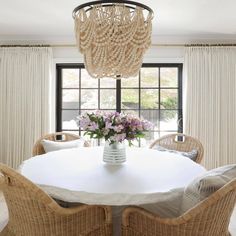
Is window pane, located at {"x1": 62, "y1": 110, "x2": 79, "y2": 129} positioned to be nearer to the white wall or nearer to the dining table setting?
the white wall

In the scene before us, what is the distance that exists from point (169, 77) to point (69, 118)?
5.55 ft

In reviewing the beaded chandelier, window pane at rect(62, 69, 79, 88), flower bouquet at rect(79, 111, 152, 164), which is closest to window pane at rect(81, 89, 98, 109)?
window pane at rect(62, 69, 79, 88)

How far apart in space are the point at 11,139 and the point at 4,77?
92 cm

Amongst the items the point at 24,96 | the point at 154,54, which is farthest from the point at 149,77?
the point at 24,96

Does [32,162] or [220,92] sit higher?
[220,92]

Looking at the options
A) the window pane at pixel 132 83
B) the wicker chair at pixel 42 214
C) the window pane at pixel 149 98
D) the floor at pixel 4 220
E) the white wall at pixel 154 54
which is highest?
the white wall at pixel 154 54

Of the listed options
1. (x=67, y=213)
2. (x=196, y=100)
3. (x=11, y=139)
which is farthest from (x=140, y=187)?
(x=11, y=139)

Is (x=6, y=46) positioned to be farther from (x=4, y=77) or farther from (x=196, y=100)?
(x=196, y=100)

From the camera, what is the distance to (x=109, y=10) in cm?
151

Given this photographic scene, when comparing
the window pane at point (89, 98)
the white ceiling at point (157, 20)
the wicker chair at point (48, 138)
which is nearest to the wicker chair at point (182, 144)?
the wicker chair at point (48, 138)

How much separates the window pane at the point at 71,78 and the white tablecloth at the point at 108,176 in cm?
186

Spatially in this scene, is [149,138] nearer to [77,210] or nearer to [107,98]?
[107,98]

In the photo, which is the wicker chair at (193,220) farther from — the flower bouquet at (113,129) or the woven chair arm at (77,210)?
the flower bouquet at (113,129)

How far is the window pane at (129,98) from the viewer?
161 inches
